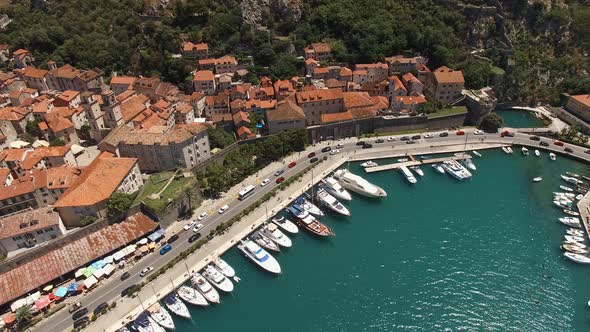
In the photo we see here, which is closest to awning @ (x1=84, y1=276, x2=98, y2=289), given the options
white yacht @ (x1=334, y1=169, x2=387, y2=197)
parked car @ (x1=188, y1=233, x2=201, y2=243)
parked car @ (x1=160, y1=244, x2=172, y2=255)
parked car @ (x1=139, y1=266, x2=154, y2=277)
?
parked car @ (x1=139, y1=266, x2=154, y2=277)

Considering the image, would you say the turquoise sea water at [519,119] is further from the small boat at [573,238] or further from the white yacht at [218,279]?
the white yacht at [218,279]

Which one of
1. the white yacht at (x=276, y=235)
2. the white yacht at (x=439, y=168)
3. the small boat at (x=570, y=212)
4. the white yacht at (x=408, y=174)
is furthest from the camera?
the white yacht at (x=439, y=168)

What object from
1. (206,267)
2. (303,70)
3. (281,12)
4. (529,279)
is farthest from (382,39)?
(206,267)

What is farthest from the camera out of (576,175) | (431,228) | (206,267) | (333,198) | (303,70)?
(303,70)

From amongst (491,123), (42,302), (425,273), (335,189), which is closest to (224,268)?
(42,302)

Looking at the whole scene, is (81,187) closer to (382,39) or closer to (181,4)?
(181,4)

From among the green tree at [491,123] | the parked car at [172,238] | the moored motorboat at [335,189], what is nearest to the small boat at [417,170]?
the moored motorboat at [335,189]
